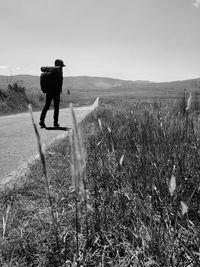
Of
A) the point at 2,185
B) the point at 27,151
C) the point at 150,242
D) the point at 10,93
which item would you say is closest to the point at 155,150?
the point at 150,242

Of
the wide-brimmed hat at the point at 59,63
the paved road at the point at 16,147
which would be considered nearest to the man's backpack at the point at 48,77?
the wide-brimmed hat at the point at 59,63

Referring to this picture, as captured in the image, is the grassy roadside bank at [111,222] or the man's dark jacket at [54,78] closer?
the grassy roadside bank at [111,222]

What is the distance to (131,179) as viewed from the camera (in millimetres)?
2635

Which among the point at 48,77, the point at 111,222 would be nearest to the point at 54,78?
the point at 48,77

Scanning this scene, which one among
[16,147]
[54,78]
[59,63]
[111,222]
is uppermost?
[59,63]

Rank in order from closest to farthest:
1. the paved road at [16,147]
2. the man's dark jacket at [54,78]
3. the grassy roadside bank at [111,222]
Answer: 1. the grassy roadside bank at [111,222]
2. the paved road at [16,147]
3. the man's dark jacket at [54,78]

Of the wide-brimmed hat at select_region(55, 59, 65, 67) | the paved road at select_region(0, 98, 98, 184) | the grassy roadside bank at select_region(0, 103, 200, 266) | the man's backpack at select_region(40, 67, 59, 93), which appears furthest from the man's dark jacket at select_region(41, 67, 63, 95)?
the grassy roadside bank at select_region(0, 103, 200, 266)

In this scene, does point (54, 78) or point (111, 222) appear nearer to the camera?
point (111, 222)

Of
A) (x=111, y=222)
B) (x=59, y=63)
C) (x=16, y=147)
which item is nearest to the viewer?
(x=111, y=222)

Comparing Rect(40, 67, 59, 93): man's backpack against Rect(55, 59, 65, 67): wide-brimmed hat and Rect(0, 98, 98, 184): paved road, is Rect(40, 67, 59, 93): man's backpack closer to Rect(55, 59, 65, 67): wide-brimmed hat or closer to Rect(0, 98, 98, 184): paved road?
Rect(55, 59, 65, 67): wide-brimmed hat

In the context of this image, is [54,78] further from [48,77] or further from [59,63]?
[59,63]

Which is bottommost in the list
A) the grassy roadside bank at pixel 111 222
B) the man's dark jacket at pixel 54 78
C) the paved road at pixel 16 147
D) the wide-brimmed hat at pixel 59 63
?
the paved road at pixel 16 147

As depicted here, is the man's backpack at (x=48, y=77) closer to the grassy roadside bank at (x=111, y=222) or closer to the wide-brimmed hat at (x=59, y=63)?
the wide-brimmed hat at (x=59, y=63)

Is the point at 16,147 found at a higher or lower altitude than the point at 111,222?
lower
